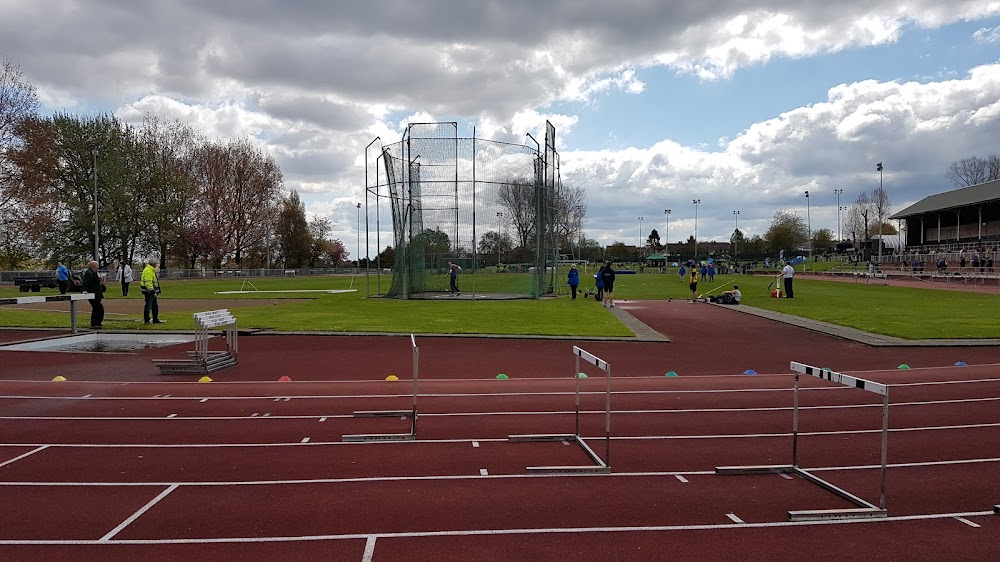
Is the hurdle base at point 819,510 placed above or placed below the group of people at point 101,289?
below

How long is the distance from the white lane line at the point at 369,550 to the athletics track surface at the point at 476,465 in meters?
0.03

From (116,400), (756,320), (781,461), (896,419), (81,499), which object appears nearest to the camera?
(81,499)

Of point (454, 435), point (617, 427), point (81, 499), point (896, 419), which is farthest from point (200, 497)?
point (896, 419)

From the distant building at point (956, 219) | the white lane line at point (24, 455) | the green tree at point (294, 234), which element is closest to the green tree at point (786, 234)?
the distant building at point (956, 219)

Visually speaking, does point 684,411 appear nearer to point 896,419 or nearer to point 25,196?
point 896,419

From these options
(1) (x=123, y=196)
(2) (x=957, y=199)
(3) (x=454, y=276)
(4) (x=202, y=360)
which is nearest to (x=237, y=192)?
(1) (x=123, y=196)

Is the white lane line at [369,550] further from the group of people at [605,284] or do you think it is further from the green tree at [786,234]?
the green tree at [786,234]

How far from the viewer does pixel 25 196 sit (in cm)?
3909

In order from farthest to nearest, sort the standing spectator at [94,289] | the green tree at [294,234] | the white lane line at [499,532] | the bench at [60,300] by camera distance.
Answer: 1. the green tree at [294,234]
2. the standing spectator at [94,289]
3. the bench at [60,300]
4. the white lane line at [499,532]

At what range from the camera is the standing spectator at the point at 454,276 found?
31.1 metres

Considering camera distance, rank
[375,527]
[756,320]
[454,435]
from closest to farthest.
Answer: [375,527] < [454,435] < [756,320]

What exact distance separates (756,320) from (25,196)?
42393 millimetres

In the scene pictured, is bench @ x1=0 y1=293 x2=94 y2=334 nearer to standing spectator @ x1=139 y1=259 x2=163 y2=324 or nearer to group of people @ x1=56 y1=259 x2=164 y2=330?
group of people @ x1=56 y1=259 x2=164 y2=330

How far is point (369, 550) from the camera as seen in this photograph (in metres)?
4.79
